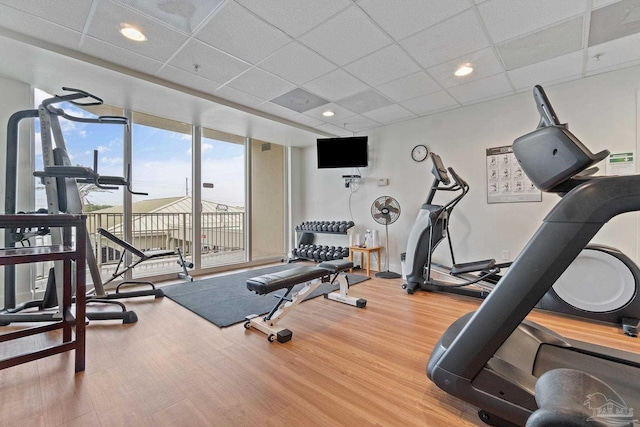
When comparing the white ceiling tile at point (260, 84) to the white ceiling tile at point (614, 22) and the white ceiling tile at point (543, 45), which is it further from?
the white ceiling tile at point (614, 22)

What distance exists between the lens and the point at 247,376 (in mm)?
1701

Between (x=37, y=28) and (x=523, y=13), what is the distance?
3926mm

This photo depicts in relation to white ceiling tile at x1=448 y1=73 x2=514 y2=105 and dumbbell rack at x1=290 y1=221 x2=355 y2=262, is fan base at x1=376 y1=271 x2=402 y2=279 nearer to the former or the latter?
dumbbell rack at x1=290 y1=221 x2=355 y2=262

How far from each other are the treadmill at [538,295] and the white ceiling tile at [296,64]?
203 centimetres

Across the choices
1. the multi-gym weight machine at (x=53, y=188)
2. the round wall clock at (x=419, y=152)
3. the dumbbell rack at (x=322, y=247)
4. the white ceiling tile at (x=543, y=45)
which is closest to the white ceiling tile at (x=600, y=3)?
the white ceiling tile at (x=543, y=45)

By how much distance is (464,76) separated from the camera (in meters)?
3.15

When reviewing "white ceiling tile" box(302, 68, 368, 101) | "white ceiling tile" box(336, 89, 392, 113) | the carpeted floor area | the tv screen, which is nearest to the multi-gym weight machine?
the carpeted floor area

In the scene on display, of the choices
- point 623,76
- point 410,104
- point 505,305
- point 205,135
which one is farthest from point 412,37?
point 205,135

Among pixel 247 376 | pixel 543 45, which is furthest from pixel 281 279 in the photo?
pixel 543 45

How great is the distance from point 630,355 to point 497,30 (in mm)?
2530

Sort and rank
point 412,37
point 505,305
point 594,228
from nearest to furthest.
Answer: point 594,228 < point 505,305 < point 412,37

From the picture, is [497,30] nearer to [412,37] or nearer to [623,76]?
[412,37]

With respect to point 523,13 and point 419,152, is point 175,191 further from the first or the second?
point 523,13

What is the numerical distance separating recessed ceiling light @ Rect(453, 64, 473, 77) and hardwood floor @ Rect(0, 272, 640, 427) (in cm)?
264
